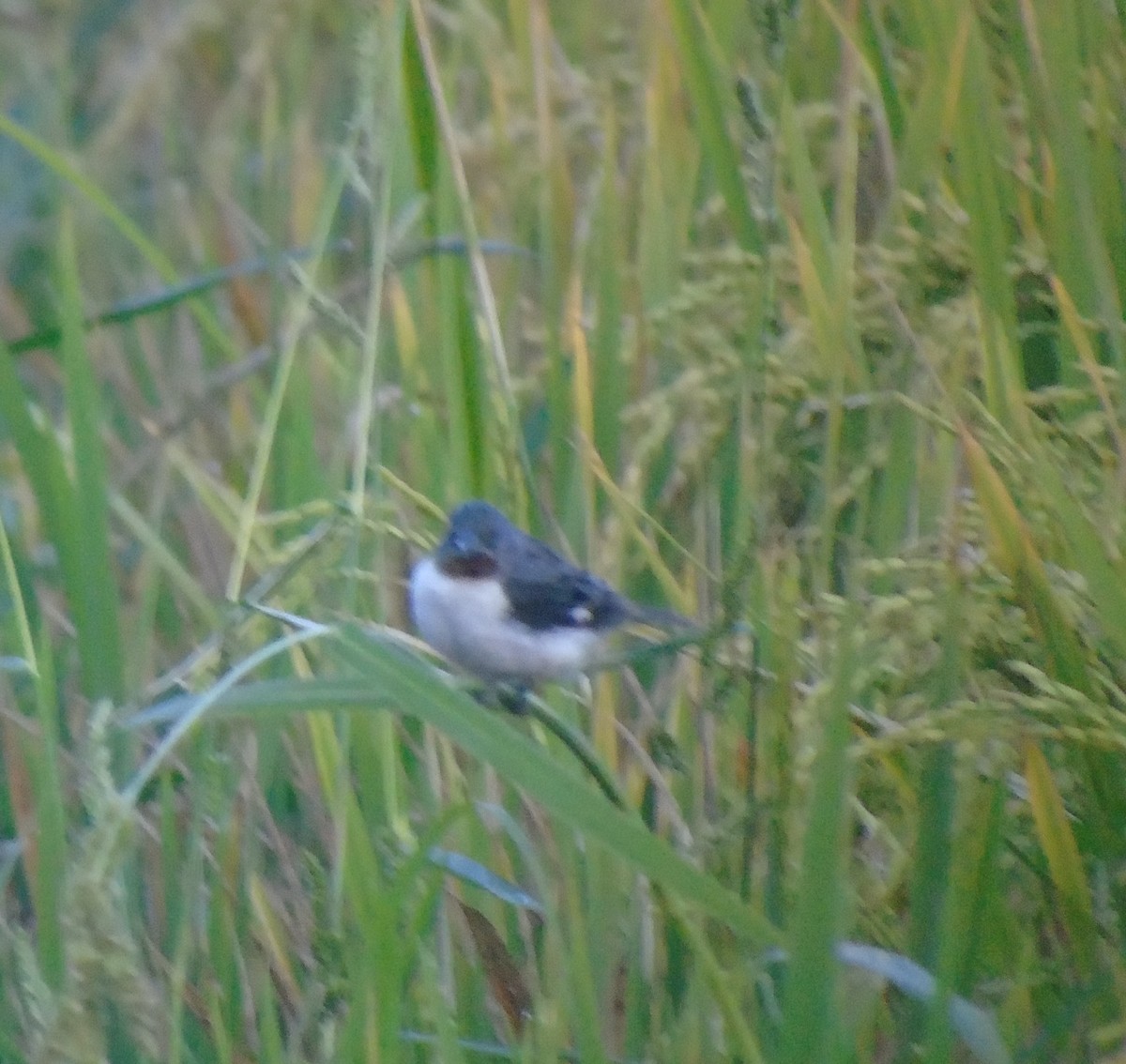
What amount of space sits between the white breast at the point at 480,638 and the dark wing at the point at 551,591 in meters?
0.02

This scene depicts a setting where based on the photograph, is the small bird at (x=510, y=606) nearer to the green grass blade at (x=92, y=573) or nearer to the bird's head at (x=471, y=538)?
the bird's head at (x=471, y=538)

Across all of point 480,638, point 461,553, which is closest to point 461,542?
point 461,553

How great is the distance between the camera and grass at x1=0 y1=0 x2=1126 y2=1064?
1.32 metres

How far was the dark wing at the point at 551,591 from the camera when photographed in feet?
6.30

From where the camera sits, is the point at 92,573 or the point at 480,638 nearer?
the point at 92,573

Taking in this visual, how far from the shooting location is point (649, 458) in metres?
1.89

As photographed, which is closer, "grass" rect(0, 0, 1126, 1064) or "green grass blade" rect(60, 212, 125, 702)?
"grass" rect(0, 0, 1126, 1064)

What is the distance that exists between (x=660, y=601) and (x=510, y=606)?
0.58 feet

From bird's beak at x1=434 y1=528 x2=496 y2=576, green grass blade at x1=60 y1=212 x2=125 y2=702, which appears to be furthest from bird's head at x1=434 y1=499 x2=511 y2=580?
green grass blade at x1=60 y1=212 x2=125 y2=702

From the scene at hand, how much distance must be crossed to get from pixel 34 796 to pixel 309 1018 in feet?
2.46

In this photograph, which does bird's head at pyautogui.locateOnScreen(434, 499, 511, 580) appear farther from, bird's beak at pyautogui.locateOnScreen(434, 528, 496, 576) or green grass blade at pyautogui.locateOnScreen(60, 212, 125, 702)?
green grass blade at pyautogui.locateOnScreen(60, 212, 125, 702)

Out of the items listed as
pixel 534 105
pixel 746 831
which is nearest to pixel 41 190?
pixel 534 105

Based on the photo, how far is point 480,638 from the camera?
79.2 inches

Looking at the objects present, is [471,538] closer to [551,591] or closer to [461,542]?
[461,542]
